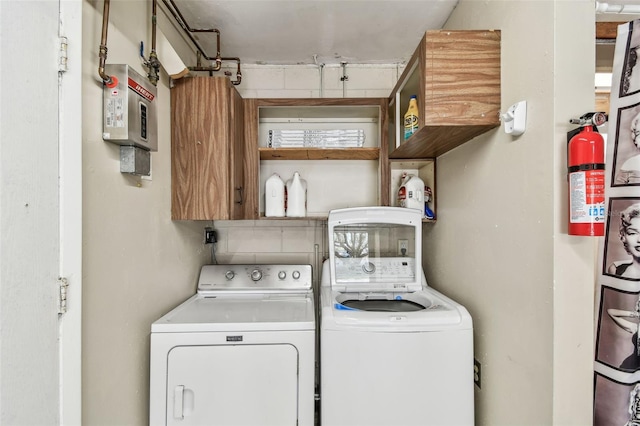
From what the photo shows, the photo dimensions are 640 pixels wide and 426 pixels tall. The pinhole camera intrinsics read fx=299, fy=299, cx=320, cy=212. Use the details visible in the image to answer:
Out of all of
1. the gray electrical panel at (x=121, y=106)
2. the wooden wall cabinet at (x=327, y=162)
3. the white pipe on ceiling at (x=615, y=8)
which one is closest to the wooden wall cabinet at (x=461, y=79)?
the white pipe on ceiling at (x=615, y=8)

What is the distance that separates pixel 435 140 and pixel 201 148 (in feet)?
4.19

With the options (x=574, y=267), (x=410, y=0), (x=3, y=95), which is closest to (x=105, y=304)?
(x=3, y=95)

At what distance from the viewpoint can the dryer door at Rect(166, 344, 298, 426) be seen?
4.42 ft

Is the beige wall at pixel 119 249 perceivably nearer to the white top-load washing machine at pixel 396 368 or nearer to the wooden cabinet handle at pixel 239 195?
the wooden cabinet handle at pixel 239 195

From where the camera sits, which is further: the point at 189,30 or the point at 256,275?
the point at 256,275

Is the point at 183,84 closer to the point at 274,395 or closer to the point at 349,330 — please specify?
the point at 349,330

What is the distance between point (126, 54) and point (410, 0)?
4.75ft

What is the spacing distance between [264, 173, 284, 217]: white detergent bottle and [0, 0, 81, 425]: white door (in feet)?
3.76

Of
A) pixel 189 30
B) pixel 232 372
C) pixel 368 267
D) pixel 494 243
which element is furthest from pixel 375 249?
pixel 189 30

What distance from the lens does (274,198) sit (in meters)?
2.04

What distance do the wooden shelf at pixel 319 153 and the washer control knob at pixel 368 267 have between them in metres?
0.75

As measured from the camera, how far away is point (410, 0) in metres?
1.62

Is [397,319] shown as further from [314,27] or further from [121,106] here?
[314,27]

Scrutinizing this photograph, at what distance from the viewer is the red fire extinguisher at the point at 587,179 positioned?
2.75 feet
